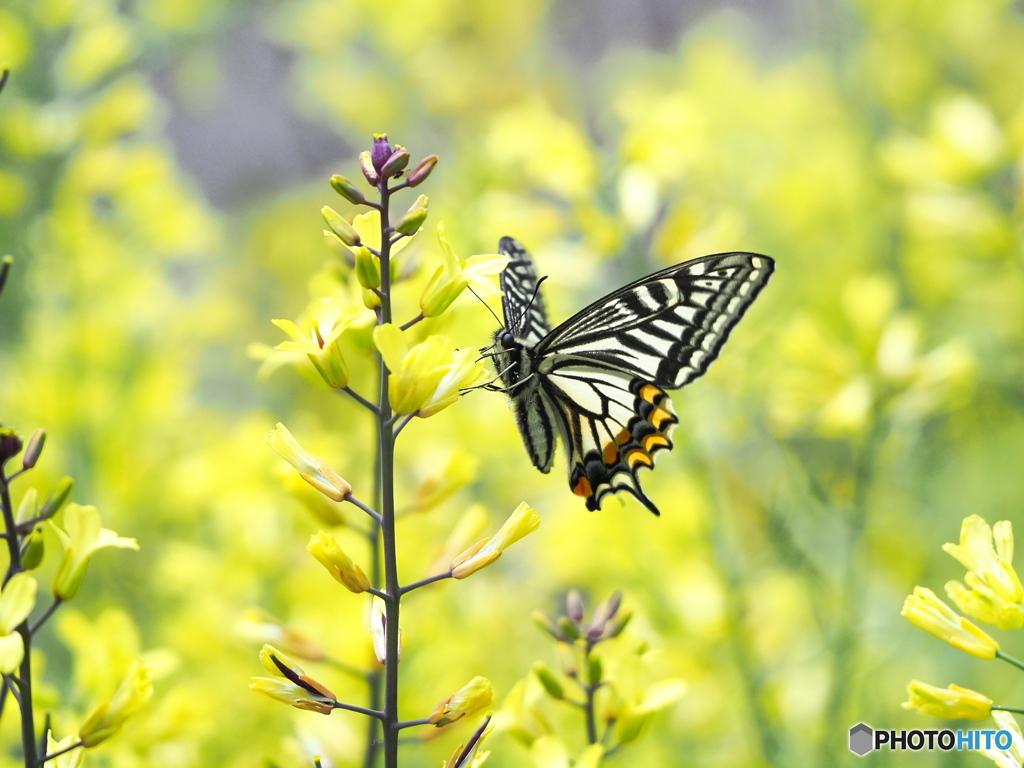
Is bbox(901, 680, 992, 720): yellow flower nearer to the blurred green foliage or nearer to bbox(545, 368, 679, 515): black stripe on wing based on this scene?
bbox(545, 368, 679, 515): black stripe on wing

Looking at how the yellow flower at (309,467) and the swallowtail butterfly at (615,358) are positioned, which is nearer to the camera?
the yellow flower at (309,467)

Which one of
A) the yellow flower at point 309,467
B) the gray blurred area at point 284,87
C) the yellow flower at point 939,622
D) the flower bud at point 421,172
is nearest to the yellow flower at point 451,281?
the flower bud at point 421,172

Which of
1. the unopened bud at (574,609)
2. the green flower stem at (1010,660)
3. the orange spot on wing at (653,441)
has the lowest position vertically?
the green flower stem at (1010,660)

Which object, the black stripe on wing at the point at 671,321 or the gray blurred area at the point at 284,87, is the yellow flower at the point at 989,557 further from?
the gray blurred area at the point at 284,87

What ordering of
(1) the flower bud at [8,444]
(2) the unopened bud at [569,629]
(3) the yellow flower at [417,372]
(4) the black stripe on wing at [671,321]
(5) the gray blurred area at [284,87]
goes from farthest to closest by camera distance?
1. (5) the gray blurred area at [284,87]
2. (4) the black stripe on wing at [671,321]
3. (2) the unopened bud at [569,629]
4. (3) the yellow flower at [417,372]
5. (1) the flower bud at [8,444]

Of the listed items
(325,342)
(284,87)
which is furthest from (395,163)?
(284,87)

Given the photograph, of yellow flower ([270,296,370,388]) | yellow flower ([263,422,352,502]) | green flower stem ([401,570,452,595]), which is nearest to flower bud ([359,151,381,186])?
yellow flower ([270,296,370,388])
